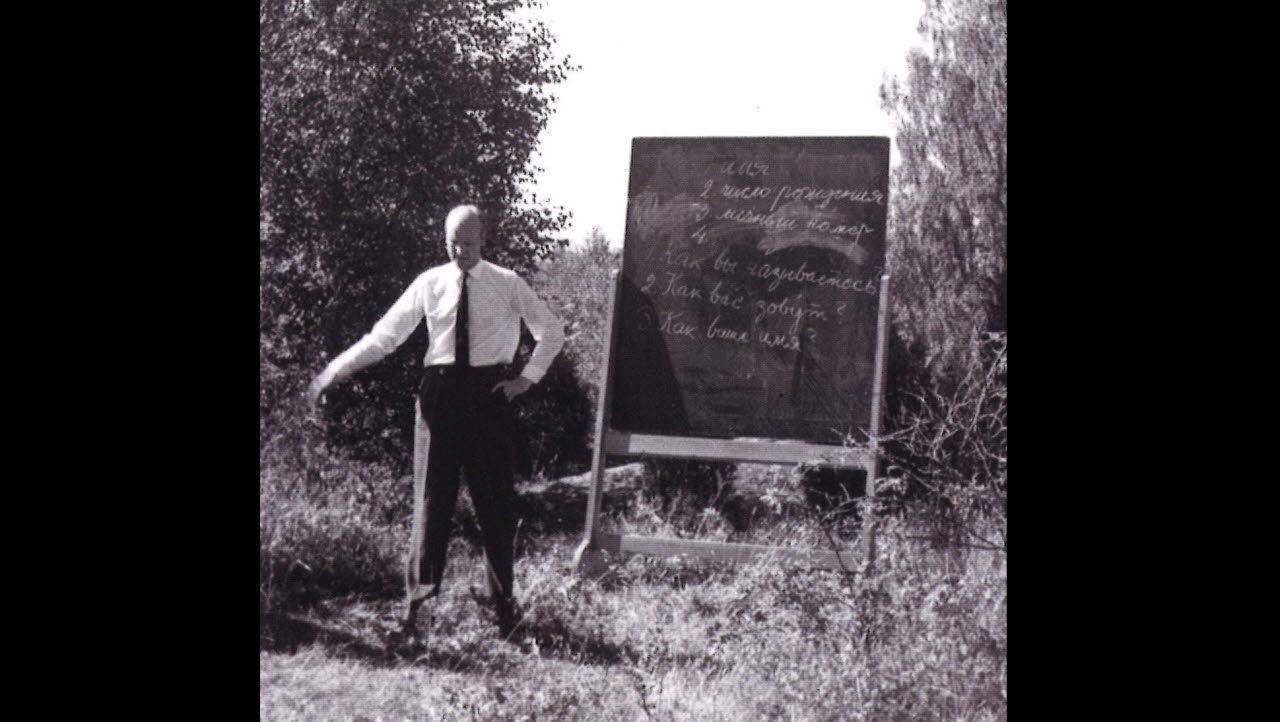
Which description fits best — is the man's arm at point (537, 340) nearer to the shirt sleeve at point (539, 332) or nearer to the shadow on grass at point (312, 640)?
the shirt sleeve at point (539, 332)

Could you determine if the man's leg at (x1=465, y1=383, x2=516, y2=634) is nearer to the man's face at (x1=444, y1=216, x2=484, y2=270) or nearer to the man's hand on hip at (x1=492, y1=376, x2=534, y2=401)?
the man's hand on hip at (x1=492, y1=376, x2=534, y2=401)

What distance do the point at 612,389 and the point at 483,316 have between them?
0.51 m

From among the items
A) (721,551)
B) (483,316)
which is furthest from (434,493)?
(721,551)

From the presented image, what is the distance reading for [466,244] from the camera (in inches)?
169

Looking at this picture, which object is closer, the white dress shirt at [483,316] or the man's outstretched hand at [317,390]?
the white dress shirt at [483,316]

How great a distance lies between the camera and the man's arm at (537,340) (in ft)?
13.9

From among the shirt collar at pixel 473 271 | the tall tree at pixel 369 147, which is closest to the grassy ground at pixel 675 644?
the tall tree at pixel 369 147

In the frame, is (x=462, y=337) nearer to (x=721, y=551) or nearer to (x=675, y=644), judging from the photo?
(x=721, y=551)

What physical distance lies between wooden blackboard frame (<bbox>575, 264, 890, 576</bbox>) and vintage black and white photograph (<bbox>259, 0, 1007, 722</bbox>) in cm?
1

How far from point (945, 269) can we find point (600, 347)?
118 cm

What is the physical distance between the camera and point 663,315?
4227 mm

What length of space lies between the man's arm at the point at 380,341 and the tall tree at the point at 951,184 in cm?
164
